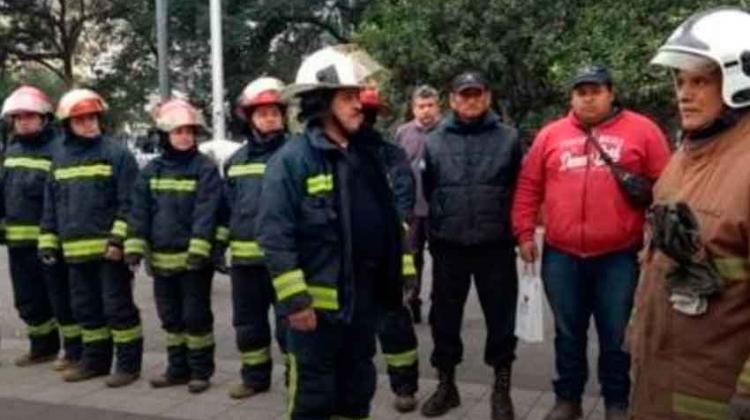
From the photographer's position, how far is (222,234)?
6332mm

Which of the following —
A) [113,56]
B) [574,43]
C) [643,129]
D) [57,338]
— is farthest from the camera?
[113,56]

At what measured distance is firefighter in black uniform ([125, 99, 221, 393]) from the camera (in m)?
6.30

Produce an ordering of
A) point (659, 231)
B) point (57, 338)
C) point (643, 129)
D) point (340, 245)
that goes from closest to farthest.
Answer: point (659, 231)
point (340, 245)
point (643, 129)
point (57, 338)

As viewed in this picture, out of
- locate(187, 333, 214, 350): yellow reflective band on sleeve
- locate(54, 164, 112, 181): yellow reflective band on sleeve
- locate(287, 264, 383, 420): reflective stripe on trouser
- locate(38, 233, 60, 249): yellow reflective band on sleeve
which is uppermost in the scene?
locate(54, 164, 112, 181): yellow reflective band on sleeve

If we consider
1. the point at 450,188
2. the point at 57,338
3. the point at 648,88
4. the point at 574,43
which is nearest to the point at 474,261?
the point at 450,188

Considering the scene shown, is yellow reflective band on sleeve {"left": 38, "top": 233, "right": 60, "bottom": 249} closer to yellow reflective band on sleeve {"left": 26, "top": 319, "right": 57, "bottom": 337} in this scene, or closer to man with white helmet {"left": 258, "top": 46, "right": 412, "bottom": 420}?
yellow reflective band on sleeve {"left": 26, "top": 319, "right": 57, "bottom": 337}

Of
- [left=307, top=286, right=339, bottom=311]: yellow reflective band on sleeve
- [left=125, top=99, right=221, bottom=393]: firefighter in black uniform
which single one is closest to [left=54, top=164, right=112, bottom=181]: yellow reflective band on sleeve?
[left=125, top=99, right=221, bottom=393]: firefighter in black uniform

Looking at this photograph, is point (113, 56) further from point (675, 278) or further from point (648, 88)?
point (675, 278)

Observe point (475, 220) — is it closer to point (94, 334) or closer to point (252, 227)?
point (252, 227)

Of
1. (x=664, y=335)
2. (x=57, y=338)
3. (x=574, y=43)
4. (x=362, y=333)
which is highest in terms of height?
(x=574, y=43)

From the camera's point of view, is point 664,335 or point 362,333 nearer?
point 664,335

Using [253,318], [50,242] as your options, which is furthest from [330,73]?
[50,242]

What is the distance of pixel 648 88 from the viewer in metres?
13.8

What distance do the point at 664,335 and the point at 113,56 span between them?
2754 centimetres
